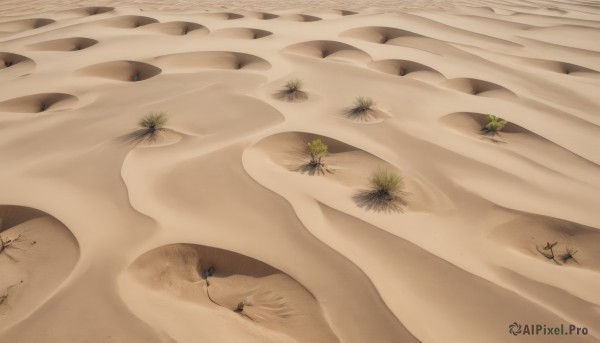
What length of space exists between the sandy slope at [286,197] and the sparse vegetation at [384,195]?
50 mm

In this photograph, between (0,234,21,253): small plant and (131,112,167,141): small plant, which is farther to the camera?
(131,112,167,141): small plant

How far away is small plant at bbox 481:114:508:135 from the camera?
2744mm

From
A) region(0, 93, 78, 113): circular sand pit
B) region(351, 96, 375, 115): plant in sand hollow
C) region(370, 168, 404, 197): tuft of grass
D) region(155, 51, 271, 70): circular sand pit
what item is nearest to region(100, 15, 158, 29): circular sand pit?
region(155, 51, 271, 70): circular sand pit

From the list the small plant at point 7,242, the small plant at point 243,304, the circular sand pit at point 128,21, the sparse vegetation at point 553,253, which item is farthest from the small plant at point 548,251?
the circular sand pit at point 128,21

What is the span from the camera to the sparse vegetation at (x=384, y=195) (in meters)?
2.01

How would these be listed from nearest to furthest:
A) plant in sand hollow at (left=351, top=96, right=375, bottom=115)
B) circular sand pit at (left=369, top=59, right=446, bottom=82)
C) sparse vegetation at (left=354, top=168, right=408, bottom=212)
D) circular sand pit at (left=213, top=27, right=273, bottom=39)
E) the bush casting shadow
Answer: sparse vegetation at (left=354, top=168, right=408, bottom=212) → plant in sand hollow at (left=351, top=96, right=375, bottom=115) → the bush casting shadow → circular sand pit at (left=369, top=59, right=446, bottom=82) → circular sand pit at (left=213, top=27, right=273, bottom=39)

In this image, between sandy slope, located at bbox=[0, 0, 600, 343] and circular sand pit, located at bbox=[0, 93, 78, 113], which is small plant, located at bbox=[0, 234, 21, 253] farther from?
circular sand pit, located at bbox=[0, 93, 78, 113]

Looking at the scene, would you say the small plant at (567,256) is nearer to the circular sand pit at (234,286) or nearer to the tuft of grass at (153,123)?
the circular sand pit at (234,286)

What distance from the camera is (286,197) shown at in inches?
78.8

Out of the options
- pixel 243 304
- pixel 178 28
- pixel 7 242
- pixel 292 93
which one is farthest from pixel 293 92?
pixel 178 28

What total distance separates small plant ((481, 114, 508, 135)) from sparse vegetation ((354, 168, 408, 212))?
115 cm

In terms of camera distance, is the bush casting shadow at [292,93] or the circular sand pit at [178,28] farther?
the circular sand pit at [178,28]

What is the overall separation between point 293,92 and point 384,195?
1519 mm

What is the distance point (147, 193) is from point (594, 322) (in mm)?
2156
